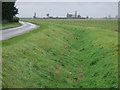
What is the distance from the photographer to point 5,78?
12828 millimetres

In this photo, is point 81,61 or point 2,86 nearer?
point 2,86

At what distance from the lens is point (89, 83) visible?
58.3 feet

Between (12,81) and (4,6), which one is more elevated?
(4,6)

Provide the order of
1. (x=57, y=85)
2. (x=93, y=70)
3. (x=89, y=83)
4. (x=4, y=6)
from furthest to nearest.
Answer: (x=4, y=6) → (x=93, y=70) → (x=89, y=83) → (x=57, y=85)

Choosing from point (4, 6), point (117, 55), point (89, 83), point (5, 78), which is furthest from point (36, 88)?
point (4, 6)

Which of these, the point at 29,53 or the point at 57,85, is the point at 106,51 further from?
the point at 57,85

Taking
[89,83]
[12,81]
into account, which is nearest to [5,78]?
[12,81]

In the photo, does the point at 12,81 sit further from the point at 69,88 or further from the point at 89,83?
the point at 89,83

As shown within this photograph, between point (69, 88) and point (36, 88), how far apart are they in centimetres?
326

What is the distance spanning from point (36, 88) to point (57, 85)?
2499 millimetres

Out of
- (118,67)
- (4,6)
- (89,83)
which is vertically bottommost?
(89,83)

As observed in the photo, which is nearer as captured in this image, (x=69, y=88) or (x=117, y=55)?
(x=69, y=88)

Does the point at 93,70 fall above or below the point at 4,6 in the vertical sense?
below

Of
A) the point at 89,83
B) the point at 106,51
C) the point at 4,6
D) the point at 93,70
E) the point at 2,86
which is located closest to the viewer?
the point at 2,86
